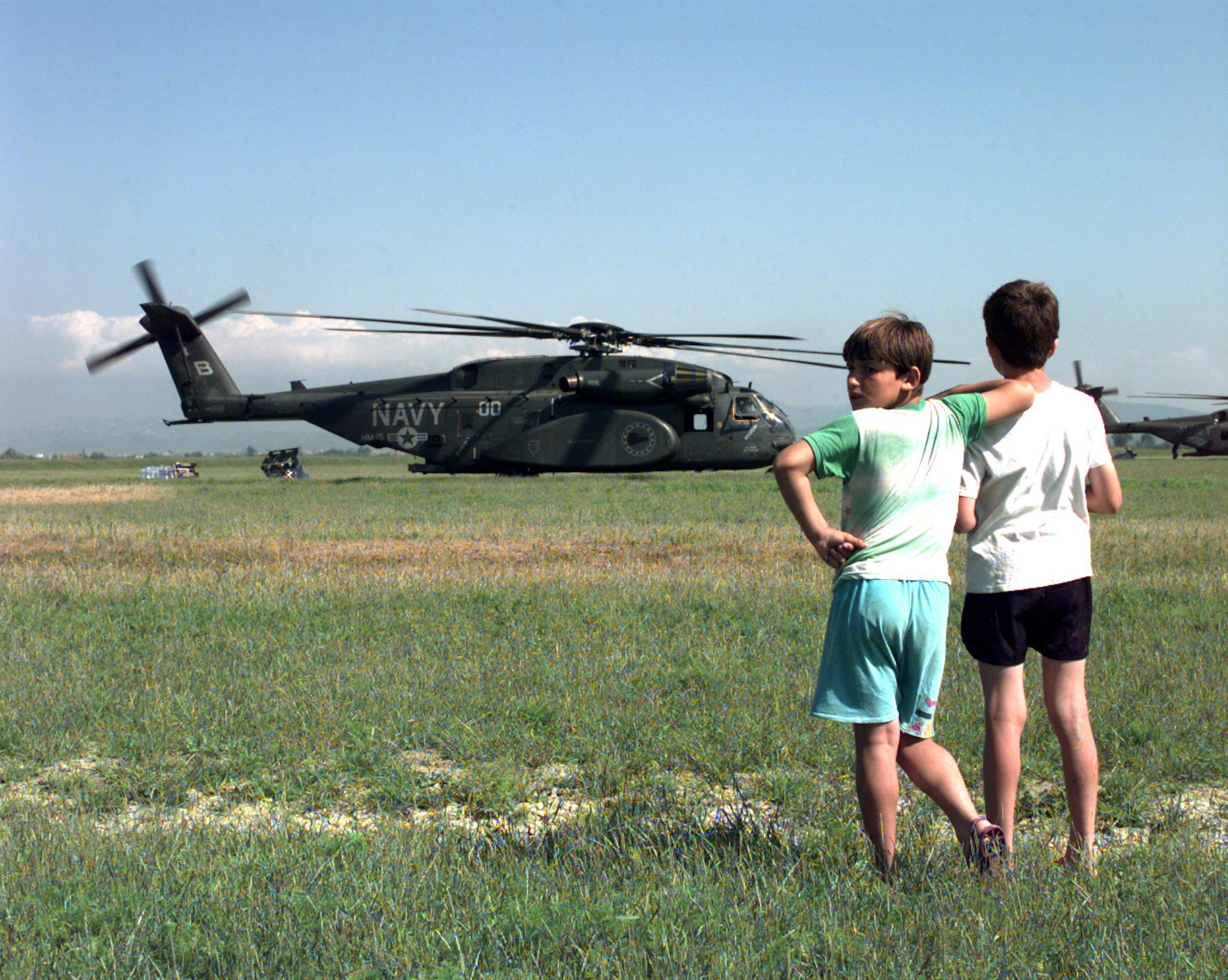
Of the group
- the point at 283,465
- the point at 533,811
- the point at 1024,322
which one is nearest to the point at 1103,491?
the point at 1024,322

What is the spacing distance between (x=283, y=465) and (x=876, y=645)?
5032 centimetres

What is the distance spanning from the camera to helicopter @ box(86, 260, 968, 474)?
24797 millimetres

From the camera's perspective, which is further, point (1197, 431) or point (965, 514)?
point (1197, 431)

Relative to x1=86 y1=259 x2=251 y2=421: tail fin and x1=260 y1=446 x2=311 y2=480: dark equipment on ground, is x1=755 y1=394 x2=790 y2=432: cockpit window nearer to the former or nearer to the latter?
x1=86 y1=259 x2=251 y2=421: tail fin

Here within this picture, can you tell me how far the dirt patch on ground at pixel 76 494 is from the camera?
1181 inches

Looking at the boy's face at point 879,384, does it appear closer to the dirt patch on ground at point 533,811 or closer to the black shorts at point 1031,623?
the black shorts at point 1031,623

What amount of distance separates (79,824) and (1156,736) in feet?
15.7

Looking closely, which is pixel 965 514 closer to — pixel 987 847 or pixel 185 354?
pixel 987 847

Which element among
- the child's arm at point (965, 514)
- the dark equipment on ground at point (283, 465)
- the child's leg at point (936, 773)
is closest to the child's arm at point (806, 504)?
the child's arm at point (965, 514)

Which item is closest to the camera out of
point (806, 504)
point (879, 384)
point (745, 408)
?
point (806, 504)

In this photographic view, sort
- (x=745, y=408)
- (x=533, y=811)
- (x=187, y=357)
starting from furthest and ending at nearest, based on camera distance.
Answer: (x=187, y=357) < (x=745, y=408) < (x=533, y=811)

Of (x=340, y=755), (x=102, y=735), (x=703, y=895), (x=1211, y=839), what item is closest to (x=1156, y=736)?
(x=1211, y=839)

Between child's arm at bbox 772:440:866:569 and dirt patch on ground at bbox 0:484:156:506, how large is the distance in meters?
28.9

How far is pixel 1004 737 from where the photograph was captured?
3.55 m
